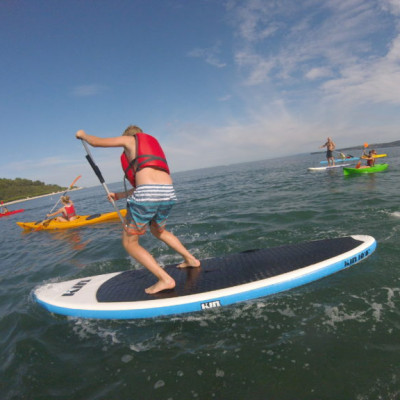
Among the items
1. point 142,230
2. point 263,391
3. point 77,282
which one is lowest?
point 263,391

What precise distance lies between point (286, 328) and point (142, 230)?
2169 millimetres

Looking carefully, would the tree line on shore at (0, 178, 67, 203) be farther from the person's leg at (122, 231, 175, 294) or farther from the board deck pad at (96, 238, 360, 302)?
the person's leg at (122, 231, 175, 294)

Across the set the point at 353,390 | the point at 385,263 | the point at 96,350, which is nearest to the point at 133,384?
the point at 96,350

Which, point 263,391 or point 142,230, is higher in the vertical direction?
point 142,230

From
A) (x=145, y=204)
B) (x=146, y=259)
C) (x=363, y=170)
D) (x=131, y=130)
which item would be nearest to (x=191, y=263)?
(x=146, y=259)

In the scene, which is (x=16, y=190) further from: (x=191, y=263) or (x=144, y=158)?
(x=144, y=158)

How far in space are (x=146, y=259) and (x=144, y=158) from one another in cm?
140

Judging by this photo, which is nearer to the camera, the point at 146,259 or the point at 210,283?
the point at 146,259

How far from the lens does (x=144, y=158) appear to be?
2.86 m

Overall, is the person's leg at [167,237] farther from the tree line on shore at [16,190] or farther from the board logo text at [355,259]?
the tree line on shore at [16,190]

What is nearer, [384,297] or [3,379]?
[3,379]

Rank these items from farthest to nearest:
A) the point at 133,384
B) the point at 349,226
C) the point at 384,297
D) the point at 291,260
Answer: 1. the point at 349,226
2. the point at 291,260
3. the point at 384,297
4. the point at 133,384

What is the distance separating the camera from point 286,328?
263 cm

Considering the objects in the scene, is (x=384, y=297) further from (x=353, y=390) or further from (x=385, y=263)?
(x=353, y=390)
